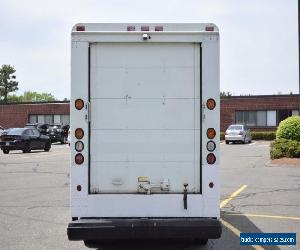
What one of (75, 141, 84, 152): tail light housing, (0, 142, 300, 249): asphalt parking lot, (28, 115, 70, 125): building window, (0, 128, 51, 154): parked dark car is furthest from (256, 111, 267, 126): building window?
(75, 141, 84, 152): tail light housing

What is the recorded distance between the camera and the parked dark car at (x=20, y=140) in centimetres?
3086

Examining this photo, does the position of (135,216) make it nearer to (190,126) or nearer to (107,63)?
(190,126)

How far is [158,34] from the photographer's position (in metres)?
6.95

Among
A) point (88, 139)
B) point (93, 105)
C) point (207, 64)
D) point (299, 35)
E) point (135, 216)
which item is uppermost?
point (299, 35)

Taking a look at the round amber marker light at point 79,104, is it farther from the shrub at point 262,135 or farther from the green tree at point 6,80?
the green tree at point 6,80

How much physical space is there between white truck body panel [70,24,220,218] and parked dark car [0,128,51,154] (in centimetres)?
2484

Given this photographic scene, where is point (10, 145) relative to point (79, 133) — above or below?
below

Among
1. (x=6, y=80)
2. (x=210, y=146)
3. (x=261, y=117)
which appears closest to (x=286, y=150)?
(x=210, y=146)

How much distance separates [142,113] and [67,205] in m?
5.07

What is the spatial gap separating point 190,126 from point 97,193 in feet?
4.99

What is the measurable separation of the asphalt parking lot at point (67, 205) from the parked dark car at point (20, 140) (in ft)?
38.4

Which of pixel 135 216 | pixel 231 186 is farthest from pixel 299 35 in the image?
pixel 135 216

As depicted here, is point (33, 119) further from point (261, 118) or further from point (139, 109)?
point (139, 109)

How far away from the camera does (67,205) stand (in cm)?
1145
